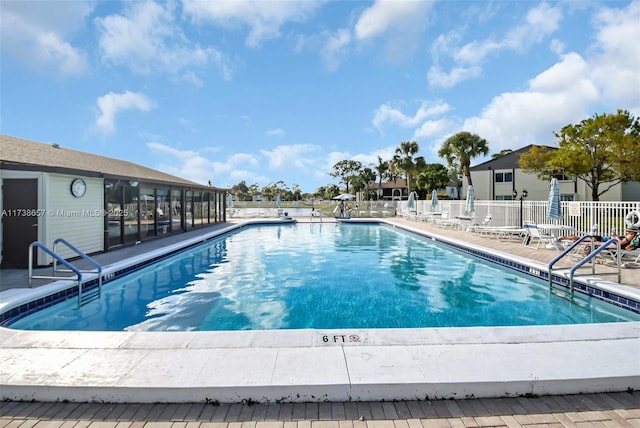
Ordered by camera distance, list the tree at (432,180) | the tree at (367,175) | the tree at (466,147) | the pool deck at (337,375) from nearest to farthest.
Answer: the pool deck at (337,375), the tree at (466,147), the tree at (432,180), the tree at (367,175)

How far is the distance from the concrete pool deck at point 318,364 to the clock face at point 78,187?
18.6 ft

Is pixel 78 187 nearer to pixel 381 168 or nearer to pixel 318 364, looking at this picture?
pixel 318 364

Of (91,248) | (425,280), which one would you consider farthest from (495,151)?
(91,248)

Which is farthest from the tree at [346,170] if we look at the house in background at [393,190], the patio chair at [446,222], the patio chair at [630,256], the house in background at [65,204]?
the patio chair at [630,256]

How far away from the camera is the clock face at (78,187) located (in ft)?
27.1

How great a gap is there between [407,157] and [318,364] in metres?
35.7

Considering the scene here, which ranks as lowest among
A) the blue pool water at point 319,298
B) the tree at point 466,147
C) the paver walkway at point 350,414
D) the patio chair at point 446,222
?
the blue pool water at point 319,298

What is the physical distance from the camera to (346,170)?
55.2 meters

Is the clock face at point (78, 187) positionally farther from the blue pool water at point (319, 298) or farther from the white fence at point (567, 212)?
the white fence at point (567, 212)

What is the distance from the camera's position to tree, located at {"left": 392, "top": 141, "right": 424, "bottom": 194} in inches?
1426

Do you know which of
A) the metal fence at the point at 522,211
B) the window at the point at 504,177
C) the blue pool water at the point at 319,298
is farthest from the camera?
the window at the point at 504,177

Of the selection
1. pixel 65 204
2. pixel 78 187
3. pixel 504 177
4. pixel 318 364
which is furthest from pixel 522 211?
pixel 504 177

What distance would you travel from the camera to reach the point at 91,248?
897 centimetres

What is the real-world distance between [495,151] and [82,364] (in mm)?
55817
